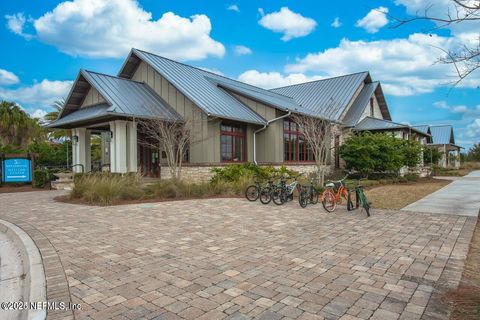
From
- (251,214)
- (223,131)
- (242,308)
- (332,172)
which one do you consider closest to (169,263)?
(242,308)

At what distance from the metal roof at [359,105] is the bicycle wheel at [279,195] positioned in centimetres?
1652

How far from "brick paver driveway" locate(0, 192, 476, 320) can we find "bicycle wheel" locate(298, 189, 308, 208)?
137 centimetres

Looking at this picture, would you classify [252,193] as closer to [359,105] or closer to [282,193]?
[282,193]

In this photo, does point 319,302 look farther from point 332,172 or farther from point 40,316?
point 332,172

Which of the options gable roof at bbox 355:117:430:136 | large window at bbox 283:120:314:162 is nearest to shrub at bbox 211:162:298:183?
large window at bbox 283:120:314:162

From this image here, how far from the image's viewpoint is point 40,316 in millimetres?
3396

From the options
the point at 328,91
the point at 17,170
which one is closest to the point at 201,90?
the point at 17,170

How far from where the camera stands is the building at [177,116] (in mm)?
A: 16859

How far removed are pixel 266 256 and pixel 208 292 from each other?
160 cm

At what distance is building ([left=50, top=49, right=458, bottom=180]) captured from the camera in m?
16.9

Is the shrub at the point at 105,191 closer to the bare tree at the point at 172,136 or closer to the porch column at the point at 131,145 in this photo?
the bare tree at the point at 172,136

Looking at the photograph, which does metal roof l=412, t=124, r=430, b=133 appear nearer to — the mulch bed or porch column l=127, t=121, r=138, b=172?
porch column l=127, t=121, r=138, b=172

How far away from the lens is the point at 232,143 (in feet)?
63.6

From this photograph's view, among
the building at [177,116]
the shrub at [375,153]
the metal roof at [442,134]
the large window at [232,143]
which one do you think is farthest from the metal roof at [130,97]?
the metal roof at [442,134]
